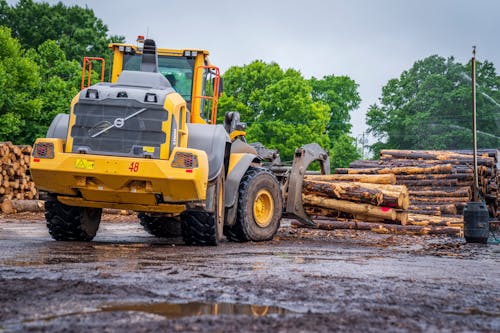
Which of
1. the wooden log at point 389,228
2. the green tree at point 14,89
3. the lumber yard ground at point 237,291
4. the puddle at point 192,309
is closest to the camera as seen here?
the lumber yard ground at point 237,291

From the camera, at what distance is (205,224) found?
36.1 ft

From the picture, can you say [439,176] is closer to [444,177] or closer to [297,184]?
[444,177]

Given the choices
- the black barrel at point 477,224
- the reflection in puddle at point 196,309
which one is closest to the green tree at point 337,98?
the black barrel at point 477,224

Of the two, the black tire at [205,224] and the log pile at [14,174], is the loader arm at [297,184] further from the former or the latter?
the log pile at [14,174]

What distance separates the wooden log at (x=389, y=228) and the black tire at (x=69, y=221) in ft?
20.9

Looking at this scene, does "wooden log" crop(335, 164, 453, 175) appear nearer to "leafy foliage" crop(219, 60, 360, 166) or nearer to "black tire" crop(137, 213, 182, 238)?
"black tire" crop(137, 213, 182, 238)

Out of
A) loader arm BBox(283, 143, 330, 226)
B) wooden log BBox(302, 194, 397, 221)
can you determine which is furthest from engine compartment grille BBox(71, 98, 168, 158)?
wooden log BBox(302, 194, 397, 221)

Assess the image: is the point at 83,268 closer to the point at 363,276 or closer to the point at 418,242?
the point at 363,276

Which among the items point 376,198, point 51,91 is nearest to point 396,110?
point 51,91

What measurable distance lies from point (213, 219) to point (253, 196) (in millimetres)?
1617

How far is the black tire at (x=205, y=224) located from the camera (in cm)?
1097

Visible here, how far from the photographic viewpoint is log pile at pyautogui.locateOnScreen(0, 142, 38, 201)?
21875 millimetres

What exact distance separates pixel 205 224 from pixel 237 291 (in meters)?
4.98

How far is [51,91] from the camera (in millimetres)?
39031
